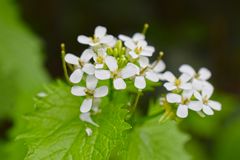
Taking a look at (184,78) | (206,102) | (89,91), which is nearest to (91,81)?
(89,91)

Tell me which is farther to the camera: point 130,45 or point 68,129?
point 130,45

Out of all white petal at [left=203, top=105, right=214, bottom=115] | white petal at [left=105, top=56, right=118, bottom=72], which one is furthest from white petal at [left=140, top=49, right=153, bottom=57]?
white petal at [left=203, top=105, right=214, bottom=115]

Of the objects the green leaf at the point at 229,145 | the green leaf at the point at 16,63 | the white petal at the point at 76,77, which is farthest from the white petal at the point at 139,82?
the green leaf at the point at 229,145

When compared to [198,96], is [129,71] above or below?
above

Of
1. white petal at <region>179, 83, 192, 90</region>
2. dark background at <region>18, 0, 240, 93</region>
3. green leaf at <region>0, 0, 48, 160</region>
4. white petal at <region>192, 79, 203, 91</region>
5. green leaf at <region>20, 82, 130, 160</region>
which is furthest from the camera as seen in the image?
dark background at <region>18, 0, 240, 93</region>

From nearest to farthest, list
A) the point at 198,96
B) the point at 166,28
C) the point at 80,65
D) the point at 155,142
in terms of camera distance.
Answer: the point at 80,65 → the point at 198,96 → the point at 155,142 → the point at 166,28

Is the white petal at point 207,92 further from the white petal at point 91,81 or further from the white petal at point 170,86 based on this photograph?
the white petal at point 91,81

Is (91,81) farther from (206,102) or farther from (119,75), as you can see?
(206,102)

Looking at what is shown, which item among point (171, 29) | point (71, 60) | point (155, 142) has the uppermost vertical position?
point (71, 60)

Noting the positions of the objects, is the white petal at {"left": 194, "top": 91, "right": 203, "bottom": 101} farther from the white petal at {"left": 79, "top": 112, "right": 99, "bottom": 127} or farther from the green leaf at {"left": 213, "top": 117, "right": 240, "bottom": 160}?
the green leaf at {"left": 213, "top": 117, "right": 240, "bottom": 160}
